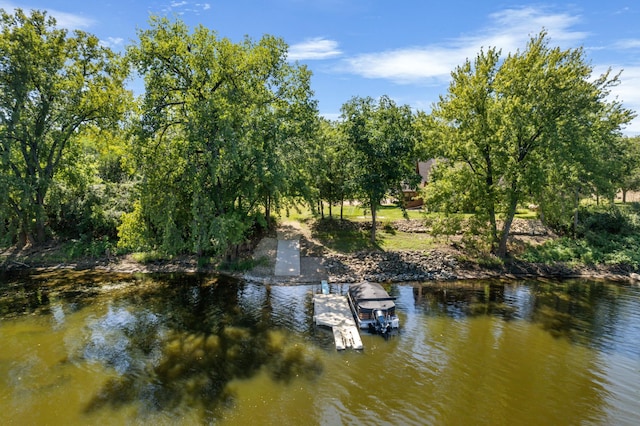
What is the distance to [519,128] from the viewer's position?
2522 centimetres

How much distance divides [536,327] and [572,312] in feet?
12.0

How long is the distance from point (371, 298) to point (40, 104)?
30.9 metres

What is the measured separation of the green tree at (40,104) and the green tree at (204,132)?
6.08 m

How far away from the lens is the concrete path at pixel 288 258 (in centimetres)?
2661

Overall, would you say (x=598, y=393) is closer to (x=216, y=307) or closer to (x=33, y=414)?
(x=216, y=307)

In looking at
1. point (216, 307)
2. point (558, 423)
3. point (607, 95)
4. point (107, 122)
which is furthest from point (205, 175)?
point (607, 95)

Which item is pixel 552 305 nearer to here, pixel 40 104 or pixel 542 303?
pixel 542 303

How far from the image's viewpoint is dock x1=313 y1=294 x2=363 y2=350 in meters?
16.5

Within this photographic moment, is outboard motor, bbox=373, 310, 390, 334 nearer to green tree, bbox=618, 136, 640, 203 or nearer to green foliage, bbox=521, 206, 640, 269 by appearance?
green foliage, bbox=521, 206, 640, 269

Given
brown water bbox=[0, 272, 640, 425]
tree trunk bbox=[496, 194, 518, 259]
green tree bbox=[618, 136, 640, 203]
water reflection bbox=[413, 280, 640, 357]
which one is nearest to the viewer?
brown water bbox=[0, 272, 640, 425]

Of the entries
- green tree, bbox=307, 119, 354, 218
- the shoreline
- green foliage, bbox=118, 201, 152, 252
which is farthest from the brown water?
green tree, bbox=307, 119, 354, 218

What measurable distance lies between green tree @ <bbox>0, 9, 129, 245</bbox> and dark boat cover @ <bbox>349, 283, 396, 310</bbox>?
76.4 feet

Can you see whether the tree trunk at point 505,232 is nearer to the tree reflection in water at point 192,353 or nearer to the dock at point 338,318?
the dock at point 338,318

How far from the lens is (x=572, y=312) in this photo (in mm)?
20312
